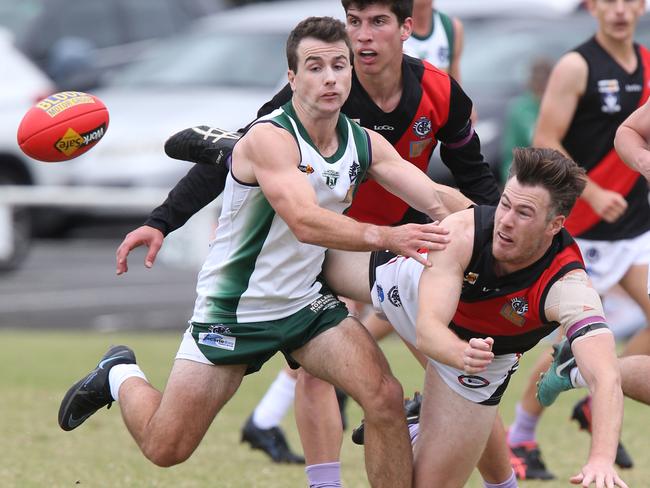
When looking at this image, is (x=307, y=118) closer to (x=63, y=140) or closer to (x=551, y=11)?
(x=63, y=140)

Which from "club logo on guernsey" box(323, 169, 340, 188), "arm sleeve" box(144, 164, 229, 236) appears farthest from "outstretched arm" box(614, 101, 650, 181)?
"arm sleeve" box(144, 164, 229, 236)

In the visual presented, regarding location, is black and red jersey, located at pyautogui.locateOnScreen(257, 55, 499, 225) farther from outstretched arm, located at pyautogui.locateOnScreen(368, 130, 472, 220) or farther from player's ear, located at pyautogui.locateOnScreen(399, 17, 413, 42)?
outstretched arm, located at pyautogui.locateOnScreen(368, 130, 472, 220)

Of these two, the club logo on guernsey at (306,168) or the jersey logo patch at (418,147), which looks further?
the jersey logo patch at (418,147)

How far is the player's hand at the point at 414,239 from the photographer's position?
533cm

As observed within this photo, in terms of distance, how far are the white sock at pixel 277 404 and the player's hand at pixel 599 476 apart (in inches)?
125

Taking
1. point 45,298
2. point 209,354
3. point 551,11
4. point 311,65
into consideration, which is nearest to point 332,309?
point 209,354

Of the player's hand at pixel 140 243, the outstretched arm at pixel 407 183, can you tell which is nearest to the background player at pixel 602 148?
the outstretched arm at pixel 407 183

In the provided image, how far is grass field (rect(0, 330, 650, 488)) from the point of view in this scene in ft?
23.8

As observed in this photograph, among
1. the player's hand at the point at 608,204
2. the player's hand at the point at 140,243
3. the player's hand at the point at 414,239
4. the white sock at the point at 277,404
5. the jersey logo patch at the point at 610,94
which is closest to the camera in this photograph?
the player's hand at the point at 414,239

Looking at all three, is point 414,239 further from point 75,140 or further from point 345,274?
point 75,140

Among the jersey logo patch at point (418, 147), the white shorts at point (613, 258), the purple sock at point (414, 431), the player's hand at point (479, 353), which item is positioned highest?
the player's hand at point (479, 353)

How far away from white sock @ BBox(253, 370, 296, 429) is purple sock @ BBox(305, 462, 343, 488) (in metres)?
1.48

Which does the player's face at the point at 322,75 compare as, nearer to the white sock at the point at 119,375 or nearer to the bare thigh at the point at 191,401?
the bare thigh at the point at 191,401

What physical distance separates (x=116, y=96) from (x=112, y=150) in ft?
2.11
